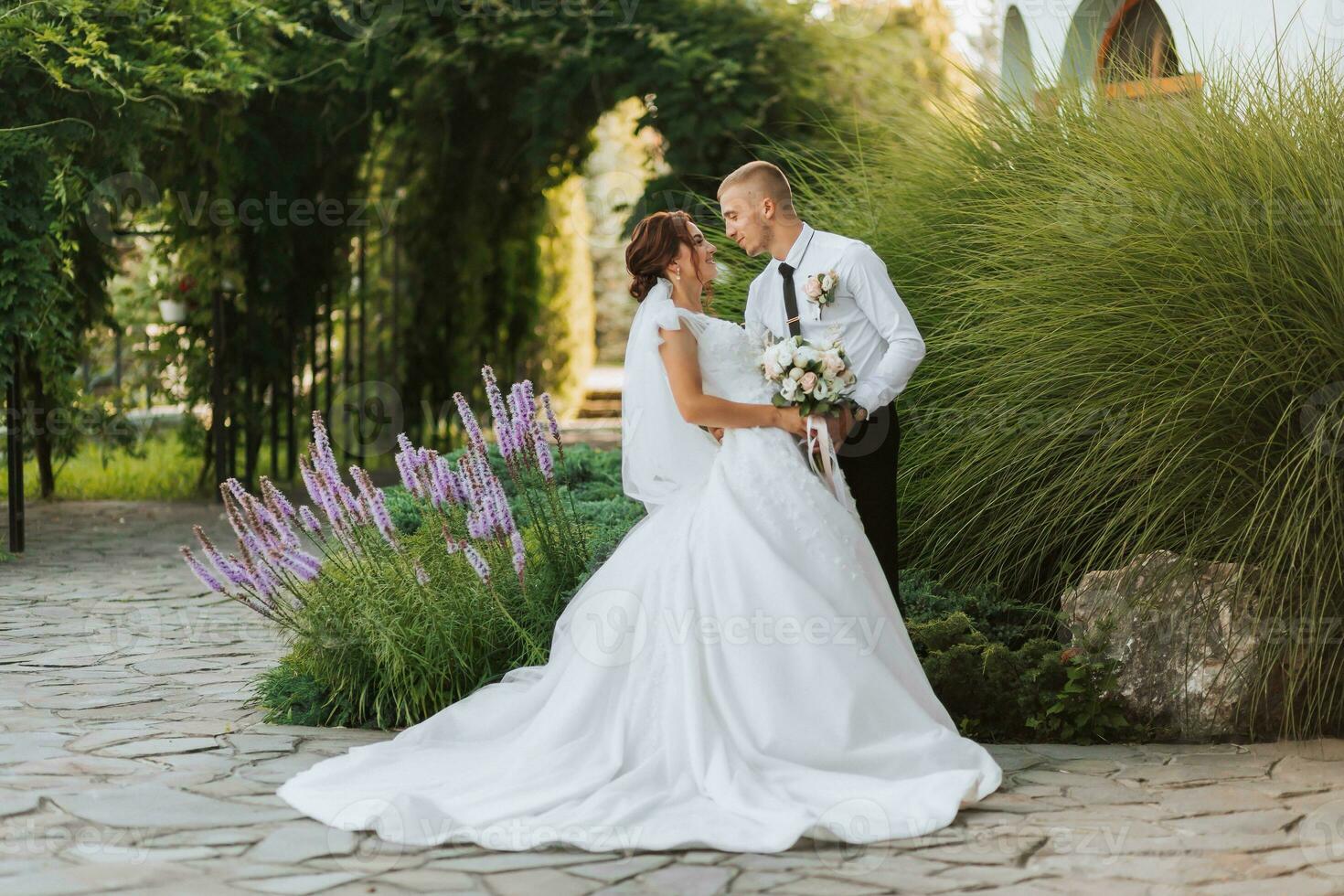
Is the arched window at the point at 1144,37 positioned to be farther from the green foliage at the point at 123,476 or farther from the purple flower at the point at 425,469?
the green foliage at the point at 123,476

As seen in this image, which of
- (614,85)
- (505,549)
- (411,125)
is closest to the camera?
(505,549)

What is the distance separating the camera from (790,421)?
413cm

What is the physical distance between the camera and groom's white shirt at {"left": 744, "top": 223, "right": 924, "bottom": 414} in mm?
4246

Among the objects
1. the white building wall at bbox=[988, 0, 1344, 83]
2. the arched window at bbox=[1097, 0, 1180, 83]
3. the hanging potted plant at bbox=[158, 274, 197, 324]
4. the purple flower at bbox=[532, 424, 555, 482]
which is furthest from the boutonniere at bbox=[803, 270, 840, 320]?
the hanging potted plant at bbox=[158, 274, 197, 324]

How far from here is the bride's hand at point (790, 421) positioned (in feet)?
13.5

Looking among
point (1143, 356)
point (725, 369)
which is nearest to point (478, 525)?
point (725, 369)

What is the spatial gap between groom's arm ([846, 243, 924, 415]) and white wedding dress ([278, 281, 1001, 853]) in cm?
33

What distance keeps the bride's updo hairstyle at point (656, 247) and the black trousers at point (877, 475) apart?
0.77 metres

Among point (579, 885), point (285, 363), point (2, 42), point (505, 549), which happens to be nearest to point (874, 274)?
point (505, 549)

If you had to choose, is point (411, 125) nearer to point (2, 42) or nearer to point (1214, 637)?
point (2, 42)

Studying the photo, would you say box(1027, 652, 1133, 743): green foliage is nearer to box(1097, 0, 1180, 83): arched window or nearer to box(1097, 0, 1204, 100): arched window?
box(1097, 0, 1204, 100): arched window

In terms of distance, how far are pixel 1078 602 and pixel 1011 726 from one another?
0.47 metres

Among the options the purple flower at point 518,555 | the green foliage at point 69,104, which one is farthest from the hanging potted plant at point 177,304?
the purple flower at point 518,555

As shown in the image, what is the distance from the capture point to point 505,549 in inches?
196
